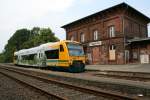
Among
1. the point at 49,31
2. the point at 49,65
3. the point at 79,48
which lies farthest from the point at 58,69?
the point at 49,31

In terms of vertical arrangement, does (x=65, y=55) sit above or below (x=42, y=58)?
above

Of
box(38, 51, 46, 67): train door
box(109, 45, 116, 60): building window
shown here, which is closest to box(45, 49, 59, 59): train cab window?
box(38, 51, 46, 67): train door

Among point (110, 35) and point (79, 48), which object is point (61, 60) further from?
point (110, 35)

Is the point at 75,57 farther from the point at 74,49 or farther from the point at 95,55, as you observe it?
the point at 95,55

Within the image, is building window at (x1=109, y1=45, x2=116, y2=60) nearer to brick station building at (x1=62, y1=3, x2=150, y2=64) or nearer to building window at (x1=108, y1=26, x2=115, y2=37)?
brick station building at (x1=62, y1=3, x2=150, y2=64)

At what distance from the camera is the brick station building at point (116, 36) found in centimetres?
3183

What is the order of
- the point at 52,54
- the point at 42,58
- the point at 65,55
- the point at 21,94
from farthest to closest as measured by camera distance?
the point at 42,58, the point at 52,54, the point at 65,55, the point at 21,94

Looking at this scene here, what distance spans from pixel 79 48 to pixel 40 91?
13.1 m

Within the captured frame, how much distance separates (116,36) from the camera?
110 feet

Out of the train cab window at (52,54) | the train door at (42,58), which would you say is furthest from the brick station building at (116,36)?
the train cab window at (52,54)

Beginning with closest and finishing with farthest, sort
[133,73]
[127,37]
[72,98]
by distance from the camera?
1. [72,98]
2. [133,73]
3. [127,37]

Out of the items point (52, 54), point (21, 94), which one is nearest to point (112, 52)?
point (52, 54)

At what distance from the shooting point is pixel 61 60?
21844 mm

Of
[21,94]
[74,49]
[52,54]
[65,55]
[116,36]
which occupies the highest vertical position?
[116,36]
